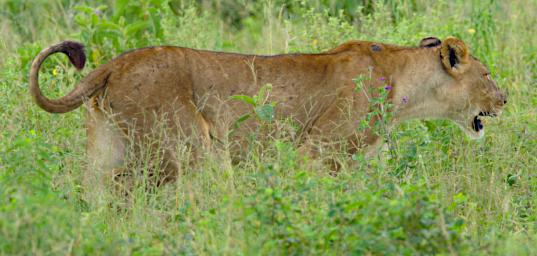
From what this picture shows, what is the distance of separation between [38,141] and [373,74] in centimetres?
200

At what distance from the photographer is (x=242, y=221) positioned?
3.88 meters

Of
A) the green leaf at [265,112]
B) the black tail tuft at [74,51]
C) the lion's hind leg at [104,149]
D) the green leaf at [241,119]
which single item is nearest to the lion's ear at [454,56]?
the green leaf at [241,119]

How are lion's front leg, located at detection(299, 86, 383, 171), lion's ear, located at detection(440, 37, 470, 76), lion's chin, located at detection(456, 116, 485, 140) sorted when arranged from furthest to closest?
lion's chin, located at detection(456, 116, 485, 140) → lion's ear, located at detection(440, 37, 470, 76) → lion's front leg, located at detection(299, 86, 383, 171)

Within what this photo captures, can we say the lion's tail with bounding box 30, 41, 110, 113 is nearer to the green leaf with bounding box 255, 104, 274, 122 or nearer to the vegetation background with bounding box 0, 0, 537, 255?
the vegetation background with bounding box 0, 0, 537, 255

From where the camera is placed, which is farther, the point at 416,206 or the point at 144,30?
the point at 144,30

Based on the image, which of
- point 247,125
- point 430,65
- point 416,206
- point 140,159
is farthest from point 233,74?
point 416,206

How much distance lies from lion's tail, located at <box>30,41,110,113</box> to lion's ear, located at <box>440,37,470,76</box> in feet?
6.54

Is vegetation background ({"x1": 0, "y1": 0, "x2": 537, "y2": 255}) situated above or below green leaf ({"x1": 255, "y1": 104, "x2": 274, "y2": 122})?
below

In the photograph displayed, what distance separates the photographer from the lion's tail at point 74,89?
4.64 m

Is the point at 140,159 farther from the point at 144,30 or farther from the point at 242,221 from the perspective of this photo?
→ the point at 144,30

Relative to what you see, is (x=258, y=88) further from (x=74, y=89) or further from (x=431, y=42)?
(x=431, y=42)

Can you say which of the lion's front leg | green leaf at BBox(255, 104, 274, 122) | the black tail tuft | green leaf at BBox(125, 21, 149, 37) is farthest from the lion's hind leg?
green leaf at BBox(125, 21, 149, 37)

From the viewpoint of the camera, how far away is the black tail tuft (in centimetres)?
479

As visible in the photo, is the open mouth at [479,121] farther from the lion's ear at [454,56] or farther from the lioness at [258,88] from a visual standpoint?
the lion's ear at [454,56]
